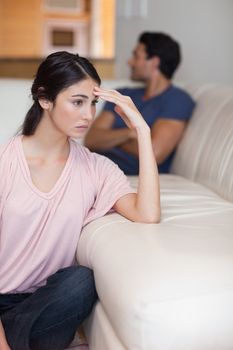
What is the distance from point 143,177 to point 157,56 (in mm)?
1180

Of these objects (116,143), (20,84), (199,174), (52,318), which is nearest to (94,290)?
(52,318)

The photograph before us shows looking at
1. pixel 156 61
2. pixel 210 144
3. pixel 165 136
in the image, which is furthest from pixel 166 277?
pixel 156 61

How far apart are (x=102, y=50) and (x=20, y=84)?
1954 millimetres

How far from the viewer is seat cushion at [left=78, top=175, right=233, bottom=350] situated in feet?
3.36

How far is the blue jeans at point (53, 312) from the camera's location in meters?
1.25

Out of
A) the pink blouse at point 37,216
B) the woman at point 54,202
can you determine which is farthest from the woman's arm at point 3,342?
the pink blouse at point 37,216

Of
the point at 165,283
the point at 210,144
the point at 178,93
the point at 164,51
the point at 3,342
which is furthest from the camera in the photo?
the point at 164,51

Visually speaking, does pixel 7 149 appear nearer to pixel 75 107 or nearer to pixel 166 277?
pixel 75 107

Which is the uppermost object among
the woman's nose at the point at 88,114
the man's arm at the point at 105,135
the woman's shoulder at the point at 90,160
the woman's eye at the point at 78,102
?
the woman's eye at the point at 78,102

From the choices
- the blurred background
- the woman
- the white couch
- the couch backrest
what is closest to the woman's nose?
the woman

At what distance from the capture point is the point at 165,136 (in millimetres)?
2174

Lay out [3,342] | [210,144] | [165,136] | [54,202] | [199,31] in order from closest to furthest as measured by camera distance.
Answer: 1. [3,342]
2. [54,202]
3. [210,144]
4. [165,136]
5. [199,31]

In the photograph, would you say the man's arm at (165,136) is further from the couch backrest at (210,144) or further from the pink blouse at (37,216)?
the pink blouse at (37,216)

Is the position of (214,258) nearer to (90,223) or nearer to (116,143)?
(90,223)
